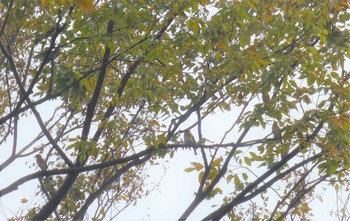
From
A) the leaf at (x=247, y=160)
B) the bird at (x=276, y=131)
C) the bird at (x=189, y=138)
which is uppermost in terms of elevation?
the bird at (x=189, y=138)

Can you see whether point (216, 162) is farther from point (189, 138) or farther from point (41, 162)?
point (41, 162)

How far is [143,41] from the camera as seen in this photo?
504cm

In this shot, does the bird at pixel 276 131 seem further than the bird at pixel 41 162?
No

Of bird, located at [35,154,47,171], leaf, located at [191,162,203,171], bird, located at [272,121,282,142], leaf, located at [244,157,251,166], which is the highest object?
bird, located at [35,154,47,171]

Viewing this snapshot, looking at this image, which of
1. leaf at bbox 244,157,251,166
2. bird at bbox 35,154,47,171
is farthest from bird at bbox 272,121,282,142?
bird at bbox 35,154,47,171

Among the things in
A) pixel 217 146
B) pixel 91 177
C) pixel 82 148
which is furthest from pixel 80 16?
pixel 91 177

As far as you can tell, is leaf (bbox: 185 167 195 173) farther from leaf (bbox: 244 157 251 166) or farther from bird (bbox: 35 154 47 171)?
bird (bbox: 35 154 47 171)

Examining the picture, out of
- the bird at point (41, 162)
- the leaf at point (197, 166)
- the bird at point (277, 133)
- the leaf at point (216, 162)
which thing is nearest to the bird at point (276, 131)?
the bird at point (277, 133)

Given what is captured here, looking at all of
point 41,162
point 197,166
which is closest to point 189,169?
point 197,166

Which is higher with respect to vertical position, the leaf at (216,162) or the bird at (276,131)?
the leaf at (216,162)

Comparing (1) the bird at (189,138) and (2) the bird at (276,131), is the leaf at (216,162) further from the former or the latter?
(2) the bird at (276,131)

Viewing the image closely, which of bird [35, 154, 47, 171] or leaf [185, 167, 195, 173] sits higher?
bird [35, 154, 47, 171]

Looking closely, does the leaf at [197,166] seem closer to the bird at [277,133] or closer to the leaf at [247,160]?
the leaf at [247,160]

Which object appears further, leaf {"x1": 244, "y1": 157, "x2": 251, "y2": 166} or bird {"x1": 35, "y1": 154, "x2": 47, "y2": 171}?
bird {"x1": 35, "y1": 154, "x2": 47, "y2": 171}
